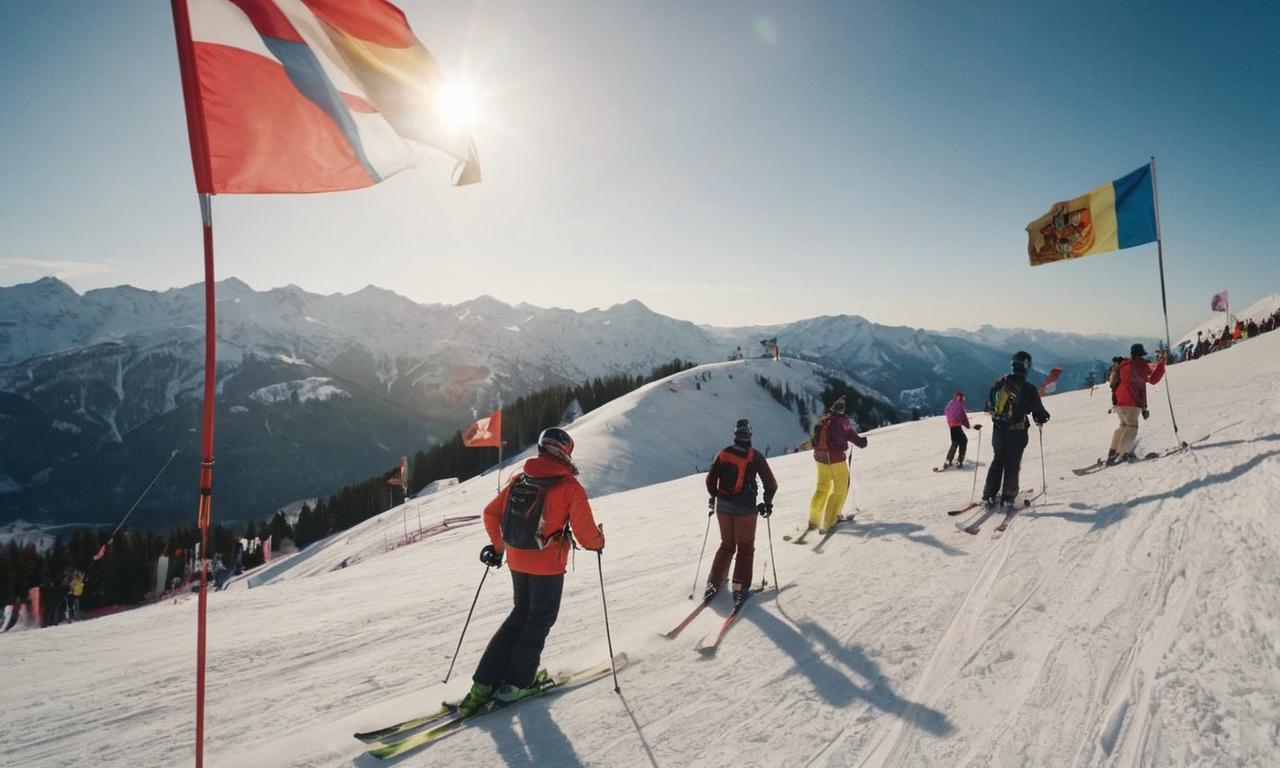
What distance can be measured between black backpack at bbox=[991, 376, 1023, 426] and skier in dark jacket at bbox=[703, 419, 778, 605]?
5.05m

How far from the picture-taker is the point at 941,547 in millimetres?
8234

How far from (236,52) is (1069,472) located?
603 inches

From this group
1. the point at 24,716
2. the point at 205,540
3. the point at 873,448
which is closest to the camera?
the point at 205,540

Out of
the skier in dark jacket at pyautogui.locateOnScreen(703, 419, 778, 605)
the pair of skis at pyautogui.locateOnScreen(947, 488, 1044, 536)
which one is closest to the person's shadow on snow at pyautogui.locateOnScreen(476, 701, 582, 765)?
the skier in dark jacket at pyautogui.locateOnScreen(703, 419, 778, 605)

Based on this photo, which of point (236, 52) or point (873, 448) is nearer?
point (236, 52)

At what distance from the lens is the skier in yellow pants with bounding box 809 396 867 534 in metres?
9.95

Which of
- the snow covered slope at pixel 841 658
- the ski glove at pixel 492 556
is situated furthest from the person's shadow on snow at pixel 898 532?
the ski glove at pixel 492 556

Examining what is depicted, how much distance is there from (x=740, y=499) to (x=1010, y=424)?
556cm

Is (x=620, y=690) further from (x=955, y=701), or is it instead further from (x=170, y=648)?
(x=170, y=648)

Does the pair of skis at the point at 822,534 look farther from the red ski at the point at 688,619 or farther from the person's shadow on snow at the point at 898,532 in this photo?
the red ski at the point at 688,619

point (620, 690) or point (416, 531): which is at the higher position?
point (620, 690)

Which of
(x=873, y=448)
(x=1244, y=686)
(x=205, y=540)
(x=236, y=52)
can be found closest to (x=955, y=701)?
(x=1244, y=686)

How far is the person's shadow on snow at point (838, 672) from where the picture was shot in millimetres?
4559

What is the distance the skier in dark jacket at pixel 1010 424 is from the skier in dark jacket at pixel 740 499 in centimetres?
498
